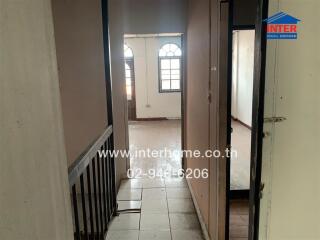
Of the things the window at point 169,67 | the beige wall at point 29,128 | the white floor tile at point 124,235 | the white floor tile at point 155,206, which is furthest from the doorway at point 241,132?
the beige wall at point 29,128

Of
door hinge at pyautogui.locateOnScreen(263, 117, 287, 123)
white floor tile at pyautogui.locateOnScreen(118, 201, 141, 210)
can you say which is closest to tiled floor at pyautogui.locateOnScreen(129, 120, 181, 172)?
white floor tile at pyautogui.locateOnScreen(118, 201, 141, 210)

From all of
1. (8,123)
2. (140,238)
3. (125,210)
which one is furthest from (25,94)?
(125,210)

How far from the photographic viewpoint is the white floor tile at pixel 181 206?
3.00 meters

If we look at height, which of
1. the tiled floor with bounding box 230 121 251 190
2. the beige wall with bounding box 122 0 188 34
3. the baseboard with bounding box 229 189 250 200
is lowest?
the baseboard with bounding box 229 189 250 200

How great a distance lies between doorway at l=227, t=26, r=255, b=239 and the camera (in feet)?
9.20

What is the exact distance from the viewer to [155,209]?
3.04 metres

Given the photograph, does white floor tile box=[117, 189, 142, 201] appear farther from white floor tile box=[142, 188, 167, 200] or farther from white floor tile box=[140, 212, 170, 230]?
white floor tile box=[140, 212, 170, 230]

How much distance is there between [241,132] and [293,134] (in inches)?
206

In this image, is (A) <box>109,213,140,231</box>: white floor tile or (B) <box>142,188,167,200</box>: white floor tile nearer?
(A) <box>109,213,140,231</box>: white floor tile

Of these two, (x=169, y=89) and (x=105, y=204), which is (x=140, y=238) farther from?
(x=169, y=89)

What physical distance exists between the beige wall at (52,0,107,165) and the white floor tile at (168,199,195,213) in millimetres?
1195

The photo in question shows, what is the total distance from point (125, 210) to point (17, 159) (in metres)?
2.59

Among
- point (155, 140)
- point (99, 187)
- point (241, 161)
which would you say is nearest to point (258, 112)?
point (99, 187)

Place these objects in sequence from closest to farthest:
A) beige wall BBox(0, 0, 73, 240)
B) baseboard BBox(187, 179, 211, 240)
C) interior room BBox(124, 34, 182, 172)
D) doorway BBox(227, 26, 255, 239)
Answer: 1. beige wall BBox(0, 0, 73, 240)
2. baseboard BBox(187, 179, 211, 240)
3. doorway BBox(227, 26, 255, 239)
4. interior room BBox(124, 34, 182, 172)
